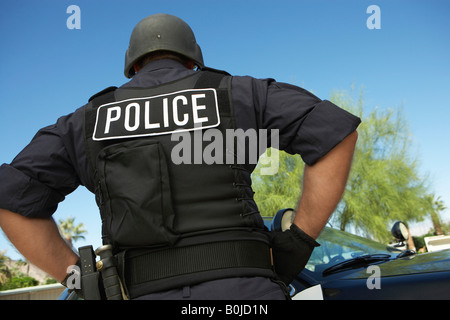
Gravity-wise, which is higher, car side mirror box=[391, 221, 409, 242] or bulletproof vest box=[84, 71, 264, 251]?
bulletproof vest box=[84, 71, 264, 251]

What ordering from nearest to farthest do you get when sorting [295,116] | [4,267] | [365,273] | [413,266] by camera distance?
[295,116] < [413,266] < [365,273] < [4,267]

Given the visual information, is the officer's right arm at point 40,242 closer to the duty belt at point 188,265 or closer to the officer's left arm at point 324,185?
the duty belt at point 188,265

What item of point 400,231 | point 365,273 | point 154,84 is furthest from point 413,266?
point 154,84

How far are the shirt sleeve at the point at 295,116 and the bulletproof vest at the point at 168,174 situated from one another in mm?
87

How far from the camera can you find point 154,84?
175 centimetres

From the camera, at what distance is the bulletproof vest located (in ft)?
4.84

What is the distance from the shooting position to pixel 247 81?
1.64m

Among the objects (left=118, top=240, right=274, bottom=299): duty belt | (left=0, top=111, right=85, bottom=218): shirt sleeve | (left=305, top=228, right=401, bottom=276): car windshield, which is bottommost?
(left=305, top=228, right=401, bottom=276): car windshield

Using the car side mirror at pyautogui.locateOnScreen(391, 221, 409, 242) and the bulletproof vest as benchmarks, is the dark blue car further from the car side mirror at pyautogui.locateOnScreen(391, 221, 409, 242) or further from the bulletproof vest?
the bulletproof vest

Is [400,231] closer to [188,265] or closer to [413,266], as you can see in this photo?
[413,266]

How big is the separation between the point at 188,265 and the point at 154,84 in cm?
80

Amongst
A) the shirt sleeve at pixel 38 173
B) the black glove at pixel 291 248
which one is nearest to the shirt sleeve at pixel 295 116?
the black glove at pixel 291 248

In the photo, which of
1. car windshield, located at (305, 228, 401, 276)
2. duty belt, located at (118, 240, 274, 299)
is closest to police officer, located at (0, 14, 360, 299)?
duty belt, located at (118, 240, 274, 299)
